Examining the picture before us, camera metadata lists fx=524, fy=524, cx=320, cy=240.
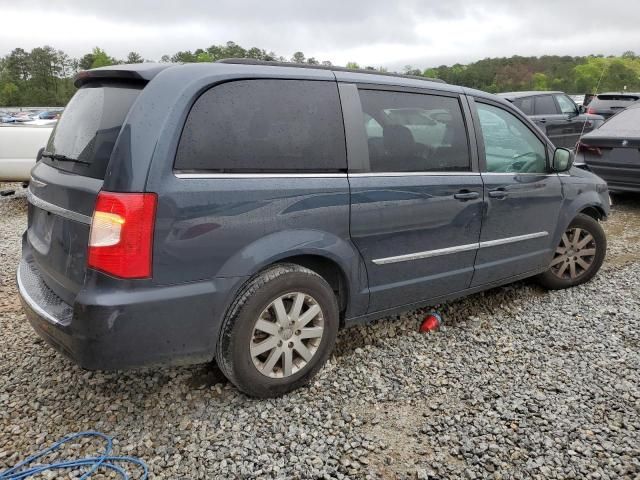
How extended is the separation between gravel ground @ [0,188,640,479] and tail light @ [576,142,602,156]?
4506mm

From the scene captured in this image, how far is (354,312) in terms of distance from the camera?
3.10m

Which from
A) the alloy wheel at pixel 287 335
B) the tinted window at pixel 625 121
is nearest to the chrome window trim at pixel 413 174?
the alloy wheel at pixel 287 335

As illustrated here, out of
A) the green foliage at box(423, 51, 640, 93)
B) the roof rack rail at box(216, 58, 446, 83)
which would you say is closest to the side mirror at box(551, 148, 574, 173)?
the roof rack rail at box(216, 58, 446, 83)

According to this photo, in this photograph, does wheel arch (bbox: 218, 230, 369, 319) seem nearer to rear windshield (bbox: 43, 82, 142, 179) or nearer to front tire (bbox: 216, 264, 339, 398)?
front tire (bbox: 216, 264, 339, 398)

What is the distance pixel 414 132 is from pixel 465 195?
54 centimetres

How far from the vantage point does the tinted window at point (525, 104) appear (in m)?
11.4

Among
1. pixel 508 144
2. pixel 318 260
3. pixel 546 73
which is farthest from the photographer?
pixel 546 73

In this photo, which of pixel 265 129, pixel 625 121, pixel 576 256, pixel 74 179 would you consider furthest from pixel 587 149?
pixel 74 179

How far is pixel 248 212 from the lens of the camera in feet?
8.20

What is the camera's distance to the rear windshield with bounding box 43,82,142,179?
2447 millimetres

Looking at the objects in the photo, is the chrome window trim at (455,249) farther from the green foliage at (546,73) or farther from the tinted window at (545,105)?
the green foliage at (546,73)

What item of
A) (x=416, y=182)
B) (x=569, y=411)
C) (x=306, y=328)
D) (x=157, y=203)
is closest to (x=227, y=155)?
(x=157, y=203)

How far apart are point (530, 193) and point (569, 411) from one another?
1.69m

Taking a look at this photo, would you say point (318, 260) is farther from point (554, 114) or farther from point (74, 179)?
point (554, 114)
